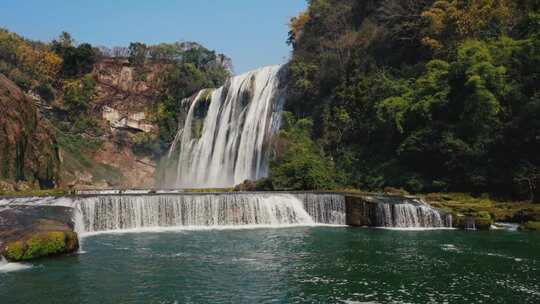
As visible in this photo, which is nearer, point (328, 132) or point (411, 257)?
point (411, 257)

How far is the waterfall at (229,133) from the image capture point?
43.9 meters

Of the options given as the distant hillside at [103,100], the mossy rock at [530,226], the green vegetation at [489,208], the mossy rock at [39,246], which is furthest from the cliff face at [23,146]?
the mossy rock at [530,226]

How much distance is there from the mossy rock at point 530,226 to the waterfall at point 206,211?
809 cm

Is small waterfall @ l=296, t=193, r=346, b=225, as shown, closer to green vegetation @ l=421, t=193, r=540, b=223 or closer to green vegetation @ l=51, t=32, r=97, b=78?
green vegetation @ l=421, t=193, r=540, b=223

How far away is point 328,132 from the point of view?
3909 cm

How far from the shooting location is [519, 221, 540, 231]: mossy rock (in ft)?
73.6

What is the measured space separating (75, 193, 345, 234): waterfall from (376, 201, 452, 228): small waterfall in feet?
6.92

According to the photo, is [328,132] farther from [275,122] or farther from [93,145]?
[93,145]

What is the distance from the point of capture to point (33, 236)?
635 inches

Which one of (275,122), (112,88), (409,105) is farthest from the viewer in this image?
(112,88)

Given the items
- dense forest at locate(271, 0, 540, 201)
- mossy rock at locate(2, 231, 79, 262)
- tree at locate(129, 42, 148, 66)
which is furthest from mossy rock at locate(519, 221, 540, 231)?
tree at locate(129, 42, 148, 66)

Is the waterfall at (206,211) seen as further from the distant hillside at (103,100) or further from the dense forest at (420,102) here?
the distant hillside at (103,100)

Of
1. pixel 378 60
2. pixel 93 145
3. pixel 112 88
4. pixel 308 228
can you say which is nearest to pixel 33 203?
A: pixel 308 228

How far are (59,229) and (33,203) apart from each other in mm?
7406
